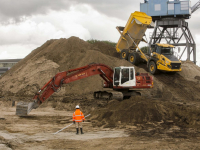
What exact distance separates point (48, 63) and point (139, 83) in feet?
39.1

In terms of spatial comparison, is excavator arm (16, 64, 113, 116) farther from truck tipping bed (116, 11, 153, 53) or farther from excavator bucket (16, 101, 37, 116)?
truck tipping bed (116, 11, 153, 53)

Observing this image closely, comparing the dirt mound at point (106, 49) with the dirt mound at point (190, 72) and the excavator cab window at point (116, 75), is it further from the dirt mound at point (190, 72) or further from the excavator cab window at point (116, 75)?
the excavator cab window at point (116, 75)

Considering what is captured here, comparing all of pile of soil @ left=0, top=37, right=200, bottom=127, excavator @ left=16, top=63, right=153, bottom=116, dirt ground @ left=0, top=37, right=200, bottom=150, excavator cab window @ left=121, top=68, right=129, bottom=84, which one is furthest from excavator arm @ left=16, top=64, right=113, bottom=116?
pile of soil @ left=0, top=37, right=200, bottom=127

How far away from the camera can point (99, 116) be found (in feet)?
48.6

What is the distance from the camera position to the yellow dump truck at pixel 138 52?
24.7 metres

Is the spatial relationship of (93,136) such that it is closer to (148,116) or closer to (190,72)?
(148,116)

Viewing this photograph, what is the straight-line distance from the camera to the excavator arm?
592 inches

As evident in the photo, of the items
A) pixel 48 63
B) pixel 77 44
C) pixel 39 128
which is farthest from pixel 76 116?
pixel 77 44

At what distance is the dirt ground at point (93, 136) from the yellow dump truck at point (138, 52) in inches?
470

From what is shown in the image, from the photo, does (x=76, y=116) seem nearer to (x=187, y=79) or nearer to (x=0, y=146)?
(x=0, y=146)

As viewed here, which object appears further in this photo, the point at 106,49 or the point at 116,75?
the point at 106,49

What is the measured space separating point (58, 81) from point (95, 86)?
8.94 meters

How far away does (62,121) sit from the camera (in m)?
14.4

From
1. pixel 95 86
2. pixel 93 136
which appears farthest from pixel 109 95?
pixel 93 136
